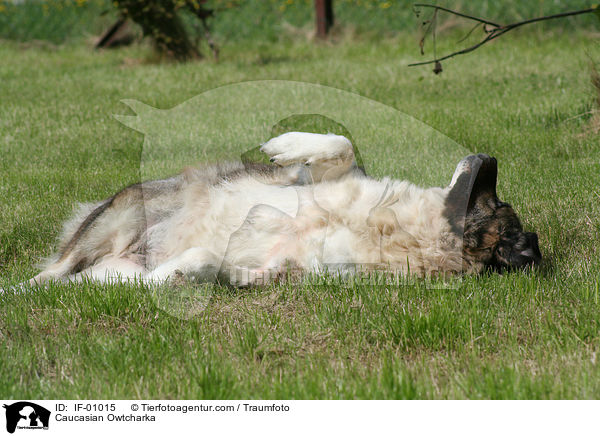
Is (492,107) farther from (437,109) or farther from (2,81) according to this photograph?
(2,81)

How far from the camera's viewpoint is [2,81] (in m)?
10.3

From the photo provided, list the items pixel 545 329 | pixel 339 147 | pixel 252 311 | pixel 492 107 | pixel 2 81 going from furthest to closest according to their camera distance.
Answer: pixel 2 81
pixel 492 107
pixel 339 147
pixel 252 311
pixel 545 329

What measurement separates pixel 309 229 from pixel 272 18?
12632 millimetres

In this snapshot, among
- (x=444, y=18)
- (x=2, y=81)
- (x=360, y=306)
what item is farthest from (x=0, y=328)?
(x=444, y=18)

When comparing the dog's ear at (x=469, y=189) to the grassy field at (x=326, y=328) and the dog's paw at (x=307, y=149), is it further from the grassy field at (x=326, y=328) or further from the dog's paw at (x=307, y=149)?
the dog's paw at (x=307, y=149)

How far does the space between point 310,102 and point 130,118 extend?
6.34 ft

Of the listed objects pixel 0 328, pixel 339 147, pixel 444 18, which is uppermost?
pixel 444 18

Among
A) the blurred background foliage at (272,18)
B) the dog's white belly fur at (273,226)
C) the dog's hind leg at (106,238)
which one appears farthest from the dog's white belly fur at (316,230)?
the blurred background foliage at (272,18)

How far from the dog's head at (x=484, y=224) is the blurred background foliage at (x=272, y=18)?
9628 millimetres

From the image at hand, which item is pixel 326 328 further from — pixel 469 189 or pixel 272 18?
pixel 272 18

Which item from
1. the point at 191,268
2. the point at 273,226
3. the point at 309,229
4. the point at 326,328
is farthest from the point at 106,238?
the point at 326,328
